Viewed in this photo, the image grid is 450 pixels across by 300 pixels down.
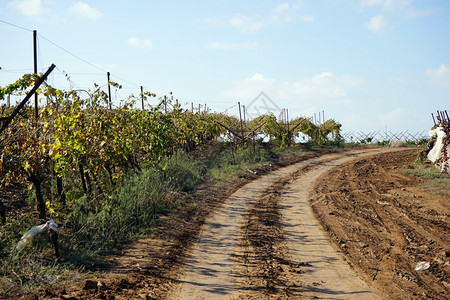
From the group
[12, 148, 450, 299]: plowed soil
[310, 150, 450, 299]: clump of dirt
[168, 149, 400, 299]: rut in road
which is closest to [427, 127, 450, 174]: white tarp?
[310, 150, 450, 299]: clump of dirt

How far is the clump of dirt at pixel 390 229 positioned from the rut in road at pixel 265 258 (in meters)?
0.40

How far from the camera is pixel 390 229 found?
31.7 ft

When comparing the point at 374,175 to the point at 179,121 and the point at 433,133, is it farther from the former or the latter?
the point at 179,121

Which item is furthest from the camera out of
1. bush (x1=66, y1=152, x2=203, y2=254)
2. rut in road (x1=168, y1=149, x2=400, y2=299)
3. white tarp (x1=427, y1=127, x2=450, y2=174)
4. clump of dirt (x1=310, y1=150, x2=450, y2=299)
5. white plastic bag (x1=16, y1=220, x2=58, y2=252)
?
white tarp (x1=427, y1=127, x2=450, y2=174)

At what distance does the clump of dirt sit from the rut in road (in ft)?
1.32

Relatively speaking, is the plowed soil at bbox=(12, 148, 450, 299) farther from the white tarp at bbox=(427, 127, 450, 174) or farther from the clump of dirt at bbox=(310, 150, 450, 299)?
the white tarp at bbox=(427, 127, 450, 174)

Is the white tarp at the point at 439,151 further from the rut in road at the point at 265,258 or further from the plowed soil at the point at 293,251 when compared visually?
the rut in road at the point at 265,258

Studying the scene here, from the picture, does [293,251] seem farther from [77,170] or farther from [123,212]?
[77,170]

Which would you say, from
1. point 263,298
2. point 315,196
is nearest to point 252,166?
point 315,196

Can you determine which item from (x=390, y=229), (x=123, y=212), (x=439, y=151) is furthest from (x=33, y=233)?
(x=439, y=151)

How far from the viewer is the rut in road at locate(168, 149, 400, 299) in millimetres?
6402

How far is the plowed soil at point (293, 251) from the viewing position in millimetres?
6418

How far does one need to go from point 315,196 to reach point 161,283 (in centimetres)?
795

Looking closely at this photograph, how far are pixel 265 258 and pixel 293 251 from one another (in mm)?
733
